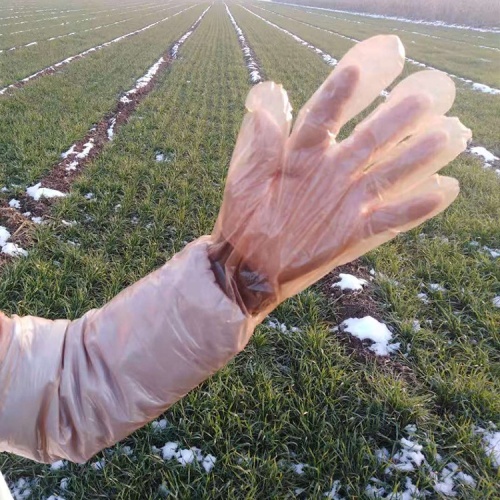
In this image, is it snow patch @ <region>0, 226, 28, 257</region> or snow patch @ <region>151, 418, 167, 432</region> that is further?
Answer: snow patch @ <region>0, 226, 28, 257</region>

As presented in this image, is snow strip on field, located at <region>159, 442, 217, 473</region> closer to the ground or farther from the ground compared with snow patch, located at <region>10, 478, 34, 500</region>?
closer to the ground

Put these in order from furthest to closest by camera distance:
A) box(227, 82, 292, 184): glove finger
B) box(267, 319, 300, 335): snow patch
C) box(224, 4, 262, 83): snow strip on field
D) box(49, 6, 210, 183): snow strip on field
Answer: box(224, 4, 262, 83): snow strip on field < box(49, 6, 210, 183): snow strip on field < box(267, 319, 300, 335): snow patch < box(227, 82, 292, 184): glove finger

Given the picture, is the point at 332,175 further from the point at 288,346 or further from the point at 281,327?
the point at 281,327

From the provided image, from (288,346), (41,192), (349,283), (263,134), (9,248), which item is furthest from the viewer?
(41,192)

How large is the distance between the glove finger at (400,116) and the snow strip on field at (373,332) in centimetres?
217

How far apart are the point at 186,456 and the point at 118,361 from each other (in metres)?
1.38

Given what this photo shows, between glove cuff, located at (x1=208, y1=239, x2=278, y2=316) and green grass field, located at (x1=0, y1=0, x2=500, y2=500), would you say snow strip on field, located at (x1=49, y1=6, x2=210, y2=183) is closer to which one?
green grass field, located at (x1=0, y1=0, x2=500, y2=500)

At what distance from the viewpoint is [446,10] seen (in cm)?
2998

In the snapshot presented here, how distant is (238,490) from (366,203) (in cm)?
164

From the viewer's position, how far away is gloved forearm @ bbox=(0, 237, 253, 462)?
1041 mm

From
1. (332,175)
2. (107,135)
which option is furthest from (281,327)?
(107,135)

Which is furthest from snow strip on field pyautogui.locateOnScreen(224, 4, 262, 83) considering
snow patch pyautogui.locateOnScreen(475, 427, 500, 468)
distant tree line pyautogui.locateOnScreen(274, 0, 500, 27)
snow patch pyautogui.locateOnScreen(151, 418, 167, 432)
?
distant tree line pyautogui.locateOnScreen(274, 0, 500, 27)

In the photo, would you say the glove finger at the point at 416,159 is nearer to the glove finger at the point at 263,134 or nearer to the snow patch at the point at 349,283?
the glove finger at the point at 263,134

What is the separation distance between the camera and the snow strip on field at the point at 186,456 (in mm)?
2184
